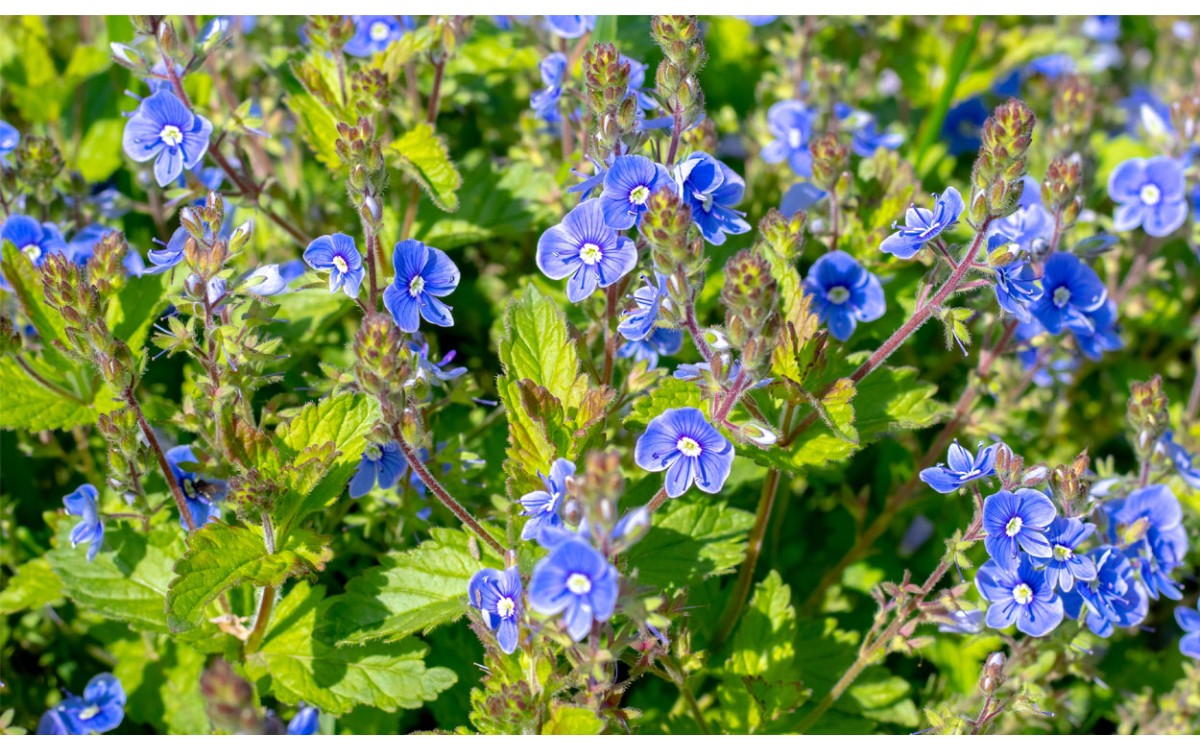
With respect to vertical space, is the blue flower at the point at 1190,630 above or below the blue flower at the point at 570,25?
below

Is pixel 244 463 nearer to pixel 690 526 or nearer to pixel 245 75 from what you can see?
pixel 690 526

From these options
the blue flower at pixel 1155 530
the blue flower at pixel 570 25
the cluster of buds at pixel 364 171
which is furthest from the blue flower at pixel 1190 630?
the blue flower at pixel 570 25

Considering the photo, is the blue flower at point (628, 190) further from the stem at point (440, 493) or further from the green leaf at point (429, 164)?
the green leaf at point (429, 164)

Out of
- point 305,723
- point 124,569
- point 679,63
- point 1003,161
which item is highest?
point 679,63

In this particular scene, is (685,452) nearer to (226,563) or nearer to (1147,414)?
(226,563)

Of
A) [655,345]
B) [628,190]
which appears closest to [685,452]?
[628,190]

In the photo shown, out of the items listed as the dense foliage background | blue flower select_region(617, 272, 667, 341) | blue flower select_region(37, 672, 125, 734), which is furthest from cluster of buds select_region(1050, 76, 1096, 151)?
blue flower select_region(37, 672, 125, 734)

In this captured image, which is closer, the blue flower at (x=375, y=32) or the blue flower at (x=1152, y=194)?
the blue flower at (x=375, y=32)
